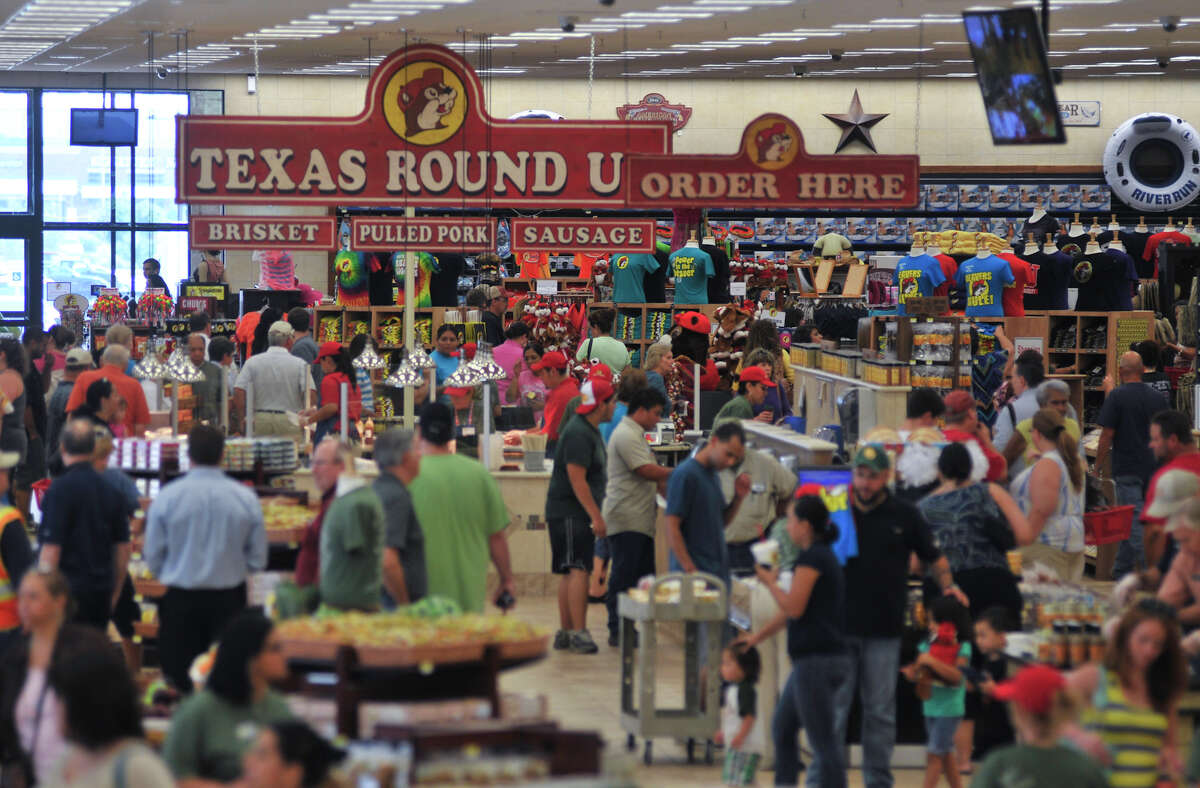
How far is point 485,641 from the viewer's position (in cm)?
529

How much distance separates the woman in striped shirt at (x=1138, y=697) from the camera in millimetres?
4914

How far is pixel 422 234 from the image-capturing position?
12.3 metres

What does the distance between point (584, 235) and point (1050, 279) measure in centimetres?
604

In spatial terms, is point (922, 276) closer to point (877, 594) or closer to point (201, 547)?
point (877, 594)

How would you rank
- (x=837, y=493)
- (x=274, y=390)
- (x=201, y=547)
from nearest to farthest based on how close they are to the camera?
(x=201, y=547), (x=837, y=493), (x=274, y=390)

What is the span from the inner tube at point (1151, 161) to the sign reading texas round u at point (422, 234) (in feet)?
37.5

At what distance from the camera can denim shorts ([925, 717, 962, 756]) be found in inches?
267

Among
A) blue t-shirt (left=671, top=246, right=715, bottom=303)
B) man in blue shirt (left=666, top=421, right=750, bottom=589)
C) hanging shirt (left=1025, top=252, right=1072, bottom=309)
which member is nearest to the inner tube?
hanging shirt (left=1025, top=252, right=1072, bottom=309)

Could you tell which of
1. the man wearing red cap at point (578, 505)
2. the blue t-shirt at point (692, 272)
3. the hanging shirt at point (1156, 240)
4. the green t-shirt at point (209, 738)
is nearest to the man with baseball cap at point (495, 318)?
the blue t-shirt at point (692, 272)

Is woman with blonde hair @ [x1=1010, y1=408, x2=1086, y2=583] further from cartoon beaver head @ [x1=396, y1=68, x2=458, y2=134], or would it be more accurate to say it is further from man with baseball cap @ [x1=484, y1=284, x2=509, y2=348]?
man with baseball cap @ [x1=484, y1=284, x2=509, y2=348]

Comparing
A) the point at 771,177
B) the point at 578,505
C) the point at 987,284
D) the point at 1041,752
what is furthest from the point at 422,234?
the point at 1041,752

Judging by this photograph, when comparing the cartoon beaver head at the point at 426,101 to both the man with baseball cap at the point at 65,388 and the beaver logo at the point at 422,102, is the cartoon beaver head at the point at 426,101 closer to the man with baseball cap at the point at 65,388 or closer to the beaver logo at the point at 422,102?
the beaver logo at the point at 422,102

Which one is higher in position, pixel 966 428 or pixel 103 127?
pixel 103 127

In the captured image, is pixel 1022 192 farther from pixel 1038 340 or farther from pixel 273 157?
pixel 273 157
